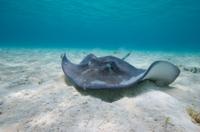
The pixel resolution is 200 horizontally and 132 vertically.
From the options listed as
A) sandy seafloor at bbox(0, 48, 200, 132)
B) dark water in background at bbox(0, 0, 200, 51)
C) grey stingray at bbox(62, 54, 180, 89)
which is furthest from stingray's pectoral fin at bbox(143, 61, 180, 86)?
dark water in background at bbox(0, 0, 200, 51)

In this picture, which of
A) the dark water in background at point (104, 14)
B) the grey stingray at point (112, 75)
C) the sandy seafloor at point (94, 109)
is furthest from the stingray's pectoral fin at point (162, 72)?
the dark water in background at point (104, 14)

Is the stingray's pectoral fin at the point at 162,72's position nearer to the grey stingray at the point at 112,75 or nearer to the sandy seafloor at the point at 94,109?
the grey stingray at the point at 112,75

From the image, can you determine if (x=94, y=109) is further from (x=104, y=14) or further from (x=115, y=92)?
(x=104, y=14)

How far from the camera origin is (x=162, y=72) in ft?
13.8

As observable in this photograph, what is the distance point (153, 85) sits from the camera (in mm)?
4590

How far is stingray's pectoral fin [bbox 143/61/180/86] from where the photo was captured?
389cm

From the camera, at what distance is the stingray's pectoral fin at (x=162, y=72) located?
12.8ft

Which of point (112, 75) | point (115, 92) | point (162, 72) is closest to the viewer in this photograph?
point (112, 75)

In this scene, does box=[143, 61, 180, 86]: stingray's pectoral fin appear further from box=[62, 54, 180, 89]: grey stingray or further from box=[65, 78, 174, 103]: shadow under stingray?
box=[65, 78, 174, 103]: shadow under stingray

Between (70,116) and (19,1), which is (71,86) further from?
(19,1)

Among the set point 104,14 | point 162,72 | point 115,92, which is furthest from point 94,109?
point 104,14

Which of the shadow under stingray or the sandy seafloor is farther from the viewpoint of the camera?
the shadow under stingray

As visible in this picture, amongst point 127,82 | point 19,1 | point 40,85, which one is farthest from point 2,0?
point 127,82

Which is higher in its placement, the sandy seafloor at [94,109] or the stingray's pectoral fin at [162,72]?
the stingray's pectoral fin at [162,72]
